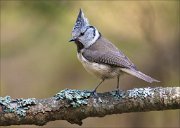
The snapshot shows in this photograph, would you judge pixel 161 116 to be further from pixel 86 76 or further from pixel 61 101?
pixel 61 101

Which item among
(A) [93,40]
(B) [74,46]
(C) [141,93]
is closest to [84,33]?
(A) [93,40]

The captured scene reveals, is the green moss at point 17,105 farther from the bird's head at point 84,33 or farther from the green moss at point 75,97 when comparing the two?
the bird's head at point 84,33

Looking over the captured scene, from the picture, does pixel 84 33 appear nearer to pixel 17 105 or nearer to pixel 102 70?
pixel 102 70

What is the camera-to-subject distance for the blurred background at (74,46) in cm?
629

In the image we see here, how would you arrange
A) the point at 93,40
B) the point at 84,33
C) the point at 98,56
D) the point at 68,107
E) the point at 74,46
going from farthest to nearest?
the point at 74,46 < the point at 93,40 < the point at 84,33 < the point at 98,56 < the point at 68,107

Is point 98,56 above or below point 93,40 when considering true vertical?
below

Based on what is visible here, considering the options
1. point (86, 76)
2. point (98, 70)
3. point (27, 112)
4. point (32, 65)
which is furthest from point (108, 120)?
point (27, 112)

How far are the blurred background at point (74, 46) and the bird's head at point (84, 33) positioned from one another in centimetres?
123

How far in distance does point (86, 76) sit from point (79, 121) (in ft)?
8.93

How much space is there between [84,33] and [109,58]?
0.48 meters

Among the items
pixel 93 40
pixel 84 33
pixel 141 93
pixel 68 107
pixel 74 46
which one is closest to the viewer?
pixel 141 93

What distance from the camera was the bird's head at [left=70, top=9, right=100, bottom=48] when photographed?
4889mm

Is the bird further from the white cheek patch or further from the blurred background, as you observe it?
the blurred background

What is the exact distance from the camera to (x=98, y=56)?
4801 mm
